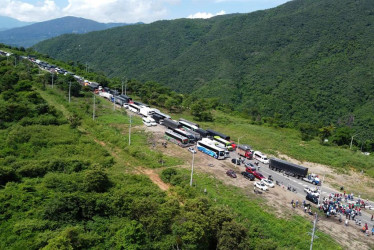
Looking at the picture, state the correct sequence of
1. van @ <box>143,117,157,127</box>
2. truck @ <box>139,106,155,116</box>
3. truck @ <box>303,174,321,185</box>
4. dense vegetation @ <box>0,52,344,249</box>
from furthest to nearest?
1. truck @ <box>139,106,155,116</box>
2. van @ <box>143,117,157,127</box>
3. truck @ <box>303,174,321,185</box>
4. dense vegetation @ <box>0,52,344,249</box>

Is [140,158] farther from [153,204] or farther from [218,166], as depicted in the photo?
[153,204]

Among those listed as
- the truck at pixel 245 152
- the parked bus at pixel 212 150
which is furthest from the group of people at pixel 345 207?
the parked bus at pixel 212 150

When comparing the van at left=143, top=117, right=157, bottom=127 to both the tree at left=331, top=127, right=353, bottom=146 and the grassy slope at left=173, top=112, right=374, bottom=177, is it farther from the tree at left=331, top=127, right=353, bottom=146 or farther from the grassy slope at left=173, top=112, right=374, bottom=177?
the tree at left=331, top=127, right=353, bottom=146

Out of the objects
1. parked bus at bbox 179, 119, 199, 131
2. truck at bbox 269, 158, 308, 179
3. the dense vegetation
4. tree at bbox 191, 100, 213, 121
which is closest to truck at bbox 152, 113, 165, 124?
parked bus at bbox 179, 119, 199, 131

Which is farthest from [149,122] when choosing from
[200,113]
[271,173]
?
[271,173]

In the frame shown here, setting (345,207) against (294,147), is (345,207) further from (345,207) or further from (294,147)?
(294,147)

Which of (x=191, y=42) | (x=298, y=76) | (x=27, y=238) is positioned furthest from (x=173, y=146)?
(x=191, y=42)

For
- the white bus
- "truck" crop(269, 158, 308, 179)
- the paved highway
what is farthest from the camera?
the white bus

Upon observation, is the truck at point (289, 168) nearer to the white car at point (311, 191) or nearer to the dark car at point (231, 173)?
the white car at point (311, 191)
